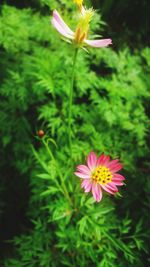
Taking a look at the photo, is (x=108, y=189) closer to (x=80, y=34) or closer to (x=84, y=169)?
(x=84, y=169)

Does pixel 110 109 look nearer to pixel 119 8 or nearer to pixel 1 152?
pixel 1 152

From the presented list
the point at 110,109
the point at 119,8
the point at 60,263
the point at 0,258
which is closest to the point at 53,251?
the point at 60,263

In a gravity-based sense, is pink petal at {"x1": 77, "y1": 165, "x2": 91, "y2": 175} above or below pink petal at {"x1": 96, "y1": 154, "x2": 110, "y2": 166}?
below

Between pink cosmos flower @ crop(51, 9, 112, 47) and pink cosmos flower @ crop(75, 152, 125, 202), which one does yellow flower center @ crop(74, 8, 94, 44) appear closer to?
pink cosmos flower @ crop(51, 9, 112, 47)

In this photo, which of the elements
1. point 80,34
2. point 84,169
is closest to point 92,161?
point 84,169

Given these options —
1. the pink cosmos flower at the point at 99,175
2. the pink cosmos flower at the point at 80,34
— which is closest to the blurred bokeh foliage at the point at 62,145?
the pink cosmos flower at the point at 99,175

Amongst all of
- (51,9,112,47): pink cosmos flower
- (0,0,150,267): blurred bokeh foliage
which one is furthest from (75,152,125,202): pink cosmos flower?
(51,9,112,47): pink cosmos flower
